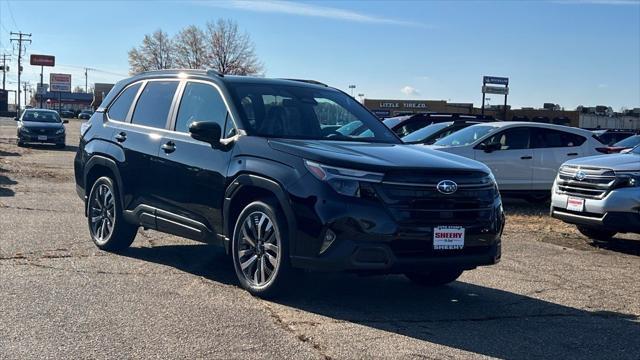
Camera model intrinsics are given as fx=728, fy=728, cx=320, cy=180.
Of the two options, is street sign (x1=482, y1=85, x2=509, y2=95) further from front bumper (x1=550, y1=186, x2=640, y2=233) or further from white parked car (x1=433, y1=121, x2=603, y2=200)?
front bumper (x1=550, y1=186, x2=640, y2=233)

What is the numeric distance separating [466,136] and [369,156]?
861 centimetres

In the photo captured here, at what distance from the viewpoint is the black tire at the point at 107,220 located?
7848 millimetres

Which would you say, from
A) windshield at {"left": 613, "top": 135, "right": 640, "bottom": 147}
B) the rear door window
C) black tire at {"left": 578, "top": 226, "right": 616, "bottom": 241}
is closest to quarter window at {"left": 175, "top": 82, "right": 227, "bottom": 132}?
black tire at {"left": 578, "top": 226, "right": 616, "bottom": 241}

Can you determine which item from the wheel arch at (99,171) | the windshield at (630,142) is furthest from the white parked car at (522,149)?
the windshield at (630,142)

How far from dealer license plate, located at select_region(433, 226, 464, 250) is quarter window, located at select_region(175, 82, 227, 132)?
223cm

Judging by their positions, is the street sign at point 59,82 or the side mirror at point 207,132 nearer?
the side mirror at point 207,132

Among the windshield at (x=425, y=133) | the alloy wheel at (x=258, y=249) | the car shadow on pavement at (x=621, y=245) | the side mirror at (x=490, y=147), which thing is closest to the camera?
the alloy wheel at (x=258, y=249)

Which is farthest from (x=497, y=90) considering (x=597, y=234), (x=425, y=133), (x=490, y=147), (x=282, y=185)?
(x=282, y=185)

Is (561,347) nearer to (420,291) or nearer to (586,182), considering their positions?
(420,291)

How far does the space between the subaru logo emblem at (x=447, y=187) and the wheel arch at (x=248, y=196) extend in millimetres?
1164

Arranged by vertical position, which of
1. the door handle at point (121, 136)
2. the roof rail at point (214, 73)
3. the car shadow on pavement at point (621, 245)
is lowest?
the car shadow on pavement at point (621, 245)

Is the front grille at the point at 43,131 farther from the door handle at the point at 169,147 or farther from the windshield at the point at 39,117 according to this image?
the door handle at the point at 169,147

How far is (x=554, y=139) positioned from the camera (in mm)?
14430

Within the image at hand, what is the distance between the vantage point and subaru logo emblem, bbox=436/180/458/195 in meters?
5.65
